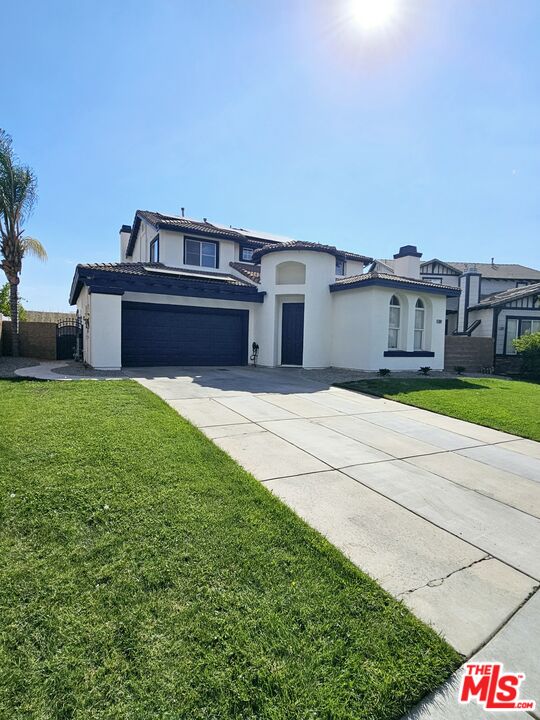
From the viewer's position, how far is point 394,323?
15.8 metres

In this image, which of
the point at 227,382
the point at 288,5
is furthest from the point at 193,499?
the point at 288,5

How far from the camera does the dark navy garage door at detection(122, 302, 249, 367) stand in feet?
47.2

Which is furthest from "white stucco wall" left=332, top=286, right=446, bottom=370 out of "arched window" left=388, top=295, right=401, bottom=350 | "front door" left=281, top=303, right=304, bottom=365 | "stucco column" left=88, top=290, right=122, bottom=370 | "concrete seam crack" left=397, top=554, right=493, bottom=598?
"concrete seam crack" left=397, top=554, right=493, bottom=598

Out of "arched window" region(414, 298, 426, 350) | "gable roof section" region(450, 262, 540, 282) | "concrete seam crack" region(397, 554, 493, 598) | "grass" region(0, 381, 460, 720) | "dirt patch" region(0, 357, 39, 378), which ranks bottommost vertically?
"concrete seam crack" region(397, 554, 493, 598)

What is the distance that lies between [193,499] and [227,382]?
25.5 ft

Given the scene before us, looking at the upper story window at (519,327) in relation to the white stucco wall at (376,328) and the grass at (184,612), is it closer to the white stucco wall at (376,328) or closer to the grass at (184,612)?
the white stucco wall at (376,328)

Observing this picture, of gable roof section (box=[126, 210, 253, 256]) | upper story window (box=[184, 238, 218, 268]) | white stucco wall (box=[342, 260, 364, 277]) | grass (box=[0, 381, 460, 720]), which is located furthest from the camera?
white stucco wall (box=[342, 260, 364, 277])

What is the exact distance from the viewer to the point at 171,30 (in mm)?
8484

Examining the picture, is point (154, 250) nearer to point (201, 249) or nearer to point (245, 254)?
point (201, 249)

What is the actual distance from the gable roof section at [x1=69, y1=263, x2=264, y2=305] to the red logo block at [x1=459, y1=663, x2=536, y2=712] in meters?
13.3

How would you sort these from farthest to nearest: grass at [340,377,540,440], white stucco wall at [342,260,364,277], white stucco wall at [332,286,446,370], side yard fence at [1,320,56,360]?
white stucco wall at [342,260,364,277] → side yard fence at [1,320,56,360] → white stucco wall at [332,286,446,370] → grass at [340,377,540,440]

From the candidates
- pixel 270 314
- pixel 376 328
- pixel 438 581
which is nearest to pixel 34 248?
pixel 270 314

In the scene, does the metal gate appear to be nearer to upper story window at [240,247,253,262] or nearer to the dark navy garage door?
the dark navy garage door

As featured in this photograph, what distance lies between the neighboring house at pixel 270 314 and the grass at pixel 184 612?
10.6 meters
